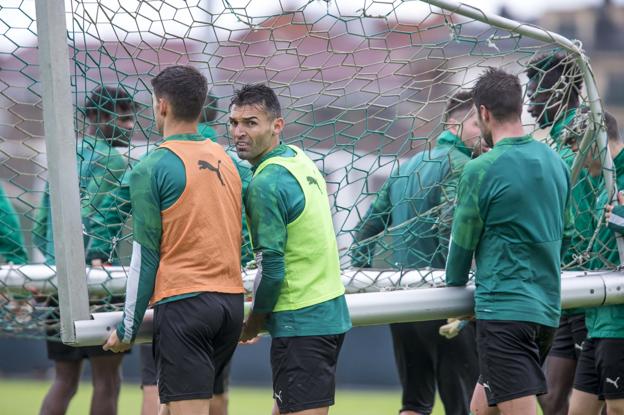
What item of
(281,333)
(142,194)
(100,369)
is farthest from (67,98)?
(100,369)

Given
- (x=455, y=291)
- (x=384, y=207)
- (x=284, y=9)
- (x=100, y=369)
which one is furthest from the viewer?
(x=100, y=369)

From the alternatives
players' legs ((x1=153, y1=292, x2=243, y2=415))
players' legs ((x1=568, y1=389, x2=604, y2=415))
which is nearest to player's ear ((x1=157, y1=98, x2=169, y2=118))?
players' legs ((x1=153, y1=292, x2=243, y2=415))

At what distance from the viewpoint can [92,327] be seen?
4.07 m

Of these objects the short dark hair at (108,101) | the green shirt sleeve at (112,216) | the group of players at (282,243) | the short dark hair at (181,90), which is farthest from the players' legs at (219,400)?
the short dark hair at (181,90)

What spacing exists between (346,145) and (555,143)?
1.08 metres

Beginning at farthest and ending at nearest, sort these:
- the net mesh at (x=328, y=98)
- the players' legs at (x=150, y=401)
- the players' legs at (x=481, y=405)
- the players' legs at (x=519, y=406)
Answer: the players' legs at (x=150, y=401) < the net mesh at (x=328, y=98) < the players' legs at (x=481, y=405) < the players' legs at (x=519, y=406)

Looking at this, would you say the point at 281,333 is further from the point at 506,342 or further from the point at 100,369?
the point at 100,369

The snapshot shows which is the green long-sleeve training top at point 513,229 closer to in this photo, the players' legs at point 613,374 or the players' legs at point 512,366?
the players' legs at point 512,366

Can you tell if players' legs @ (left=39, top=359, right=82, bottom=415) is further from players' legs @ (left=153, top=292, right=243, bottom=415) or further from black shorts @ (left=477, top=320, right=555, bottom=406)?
black shorts @ (left=477, top=320, right=555, bottom=406)

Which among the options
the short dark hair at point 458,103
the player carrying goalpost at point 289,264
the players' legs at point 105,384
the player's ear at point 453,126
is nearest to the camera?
the player carrying goalpost at point 289,264

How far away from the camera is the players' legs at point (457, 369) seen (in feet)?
19.8

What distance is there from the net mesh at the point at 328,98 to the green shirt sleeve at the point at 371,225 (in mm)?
11

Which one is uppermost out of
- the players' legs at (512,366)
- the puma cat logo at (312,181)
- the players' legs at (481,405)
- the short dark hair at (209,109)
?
the short dark hair at (209,109)

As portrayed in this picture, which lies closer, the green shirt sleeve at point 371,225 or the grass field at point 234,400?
the green shirt sleeve at point 371,225
